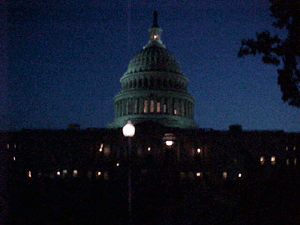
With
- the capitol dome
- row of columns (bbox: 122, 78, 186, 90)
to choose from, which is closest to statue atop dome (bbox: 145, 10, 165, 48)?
the capitol dome

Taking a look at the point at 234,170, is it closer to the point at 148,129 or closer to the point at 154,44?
the point at 148,129

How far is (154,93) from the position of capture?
87.3 meters

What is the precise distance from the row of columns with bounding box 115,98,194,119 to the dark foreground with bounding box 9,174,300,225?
59.3m

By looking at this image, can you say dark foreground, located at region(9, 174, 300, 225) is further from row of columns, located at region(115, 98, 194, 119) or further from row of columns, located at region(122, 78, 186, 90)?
row of columns, located at region(122, 78, 186, 90)

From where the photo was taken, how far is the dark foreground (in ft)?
60.4

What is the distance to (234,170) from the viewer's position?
63250 mm

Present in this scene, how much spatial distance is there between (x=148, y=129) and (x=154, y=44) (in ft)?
129

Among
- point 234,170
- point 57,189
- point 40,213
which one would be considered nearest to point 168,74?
point 234,170

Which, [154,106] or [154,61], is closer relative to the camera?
[154,106]

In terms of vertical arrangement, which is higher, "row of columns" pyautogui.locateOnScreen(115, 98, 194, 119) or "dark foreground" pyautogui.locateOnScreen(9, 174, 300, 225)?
"row of columns" pyautogui.locateOnScreen(115, 98, 194, 119)

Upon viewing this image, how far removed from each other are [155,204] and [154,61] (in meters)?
73.4

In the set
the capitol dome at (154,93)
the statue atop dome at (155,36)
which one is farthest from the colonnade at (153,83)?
the statue atop dome at (155,36)

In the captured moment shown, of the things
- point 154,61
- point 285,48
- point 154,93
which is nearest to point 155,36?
point 154,61

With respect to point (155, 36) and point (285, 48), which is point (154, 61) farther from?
point (285, 48)
